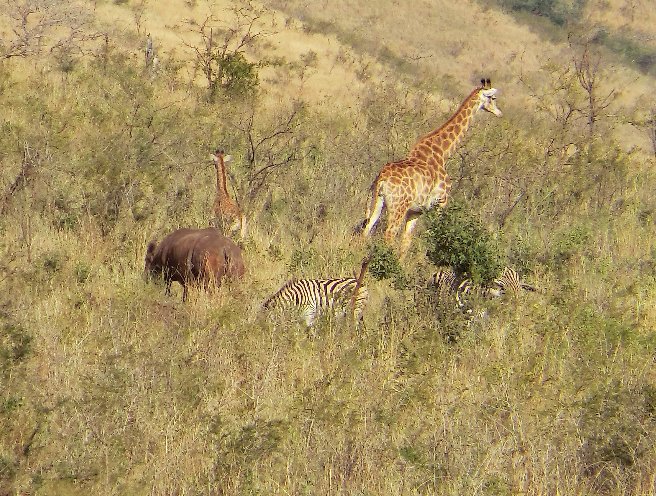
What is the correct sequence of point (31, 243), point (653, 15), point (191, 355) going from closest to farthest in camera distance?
point (191, 355) < point (31, 243) < point (653, 15)

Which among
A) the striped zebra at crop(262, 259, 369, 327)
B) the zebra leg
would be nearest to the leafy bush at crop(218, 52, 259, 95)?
the striped zebra at crop(262, 259, 369, 327)

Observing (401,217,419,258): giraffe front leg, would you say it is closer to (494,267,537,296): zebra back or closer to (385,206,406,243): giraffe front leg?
(385,206,406,243): giraffe front leg

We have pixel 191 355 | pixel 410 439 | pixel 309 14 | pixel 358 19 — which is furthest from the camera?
pixel 358 19

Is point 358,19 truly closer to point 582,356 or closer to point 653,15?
point 653,15

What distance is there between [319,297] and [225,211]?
2.74 metres

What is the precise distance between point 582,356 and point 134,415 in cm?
297

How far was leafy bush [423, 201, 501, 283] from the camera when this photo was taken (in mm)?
7598

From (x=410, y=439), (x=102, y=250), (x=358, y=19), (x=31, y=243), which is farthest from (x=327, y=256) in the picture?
(x=358, y=19)

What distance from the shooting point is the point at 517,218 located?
1212 centimetres

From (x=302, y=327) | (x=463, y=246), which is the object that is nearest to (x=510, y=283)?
(x=463, y=246)

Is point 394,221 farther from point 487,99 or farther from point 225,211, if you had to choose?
point 487,99

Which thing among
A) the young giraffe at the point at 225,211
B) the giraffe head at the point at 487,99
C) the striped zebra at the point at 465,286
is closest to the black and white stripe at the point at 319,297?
the striped zebra at the point at 465,286

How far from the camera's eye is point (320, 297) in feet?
25.4

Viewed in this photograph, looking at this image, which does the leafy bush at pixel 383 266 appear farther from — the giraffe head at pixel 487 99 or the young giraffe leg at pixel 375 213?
the giraffe head at pixel 487 99
